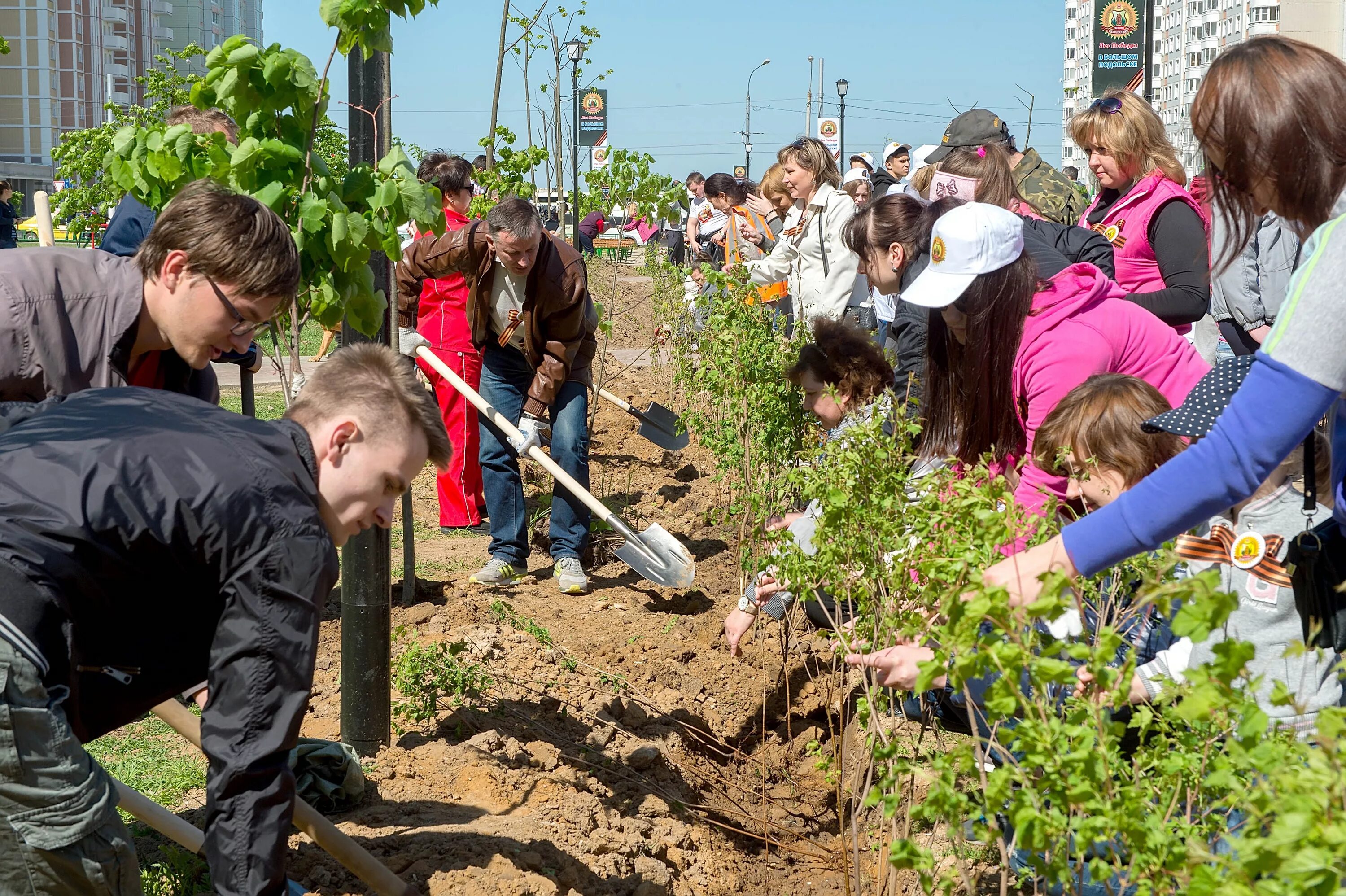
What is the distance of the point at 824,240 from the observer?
22.4 feet

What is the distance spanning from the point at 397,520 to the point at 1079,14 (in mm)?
97445

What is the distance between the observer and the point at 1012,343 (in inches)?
126

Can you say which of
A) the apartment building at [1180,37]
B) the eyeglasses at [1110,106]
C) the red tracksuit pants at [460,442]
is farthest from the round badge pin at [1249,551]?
the apartment building at [1180,37]

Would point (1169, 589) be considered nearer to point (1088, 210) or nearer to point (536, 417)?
point (1088, 210)

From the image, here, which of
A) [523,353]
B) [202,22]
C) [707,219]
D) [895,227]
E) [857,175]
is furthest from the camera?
[202,22]

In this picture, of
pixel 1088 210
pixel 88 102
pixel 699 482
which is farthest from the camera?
pixel 88 102

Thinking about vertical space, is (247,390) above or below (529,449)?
above

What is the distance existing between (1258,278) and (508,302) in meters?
3.38

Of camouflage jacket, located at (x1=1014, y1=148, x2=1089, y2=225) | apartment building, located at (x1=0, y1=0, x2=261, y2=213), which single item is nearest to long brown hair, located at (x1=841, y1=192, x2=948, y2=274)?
camouflage jacket, located at (x1=1014, y1=148, x2=1089, y2=225)

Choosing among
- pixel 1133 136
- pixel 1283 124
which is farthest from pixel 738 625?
pixel 1133 136

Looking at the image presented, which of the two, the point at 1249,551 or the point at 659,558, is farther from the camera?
the point at 659,558

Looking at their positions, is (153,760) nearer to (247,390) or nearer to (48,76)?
(247,390)

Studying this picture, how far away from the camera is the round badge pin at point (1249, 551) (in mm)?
2473

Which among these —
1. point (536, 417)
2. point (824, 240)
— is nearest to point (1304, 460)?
point (536, 417)
